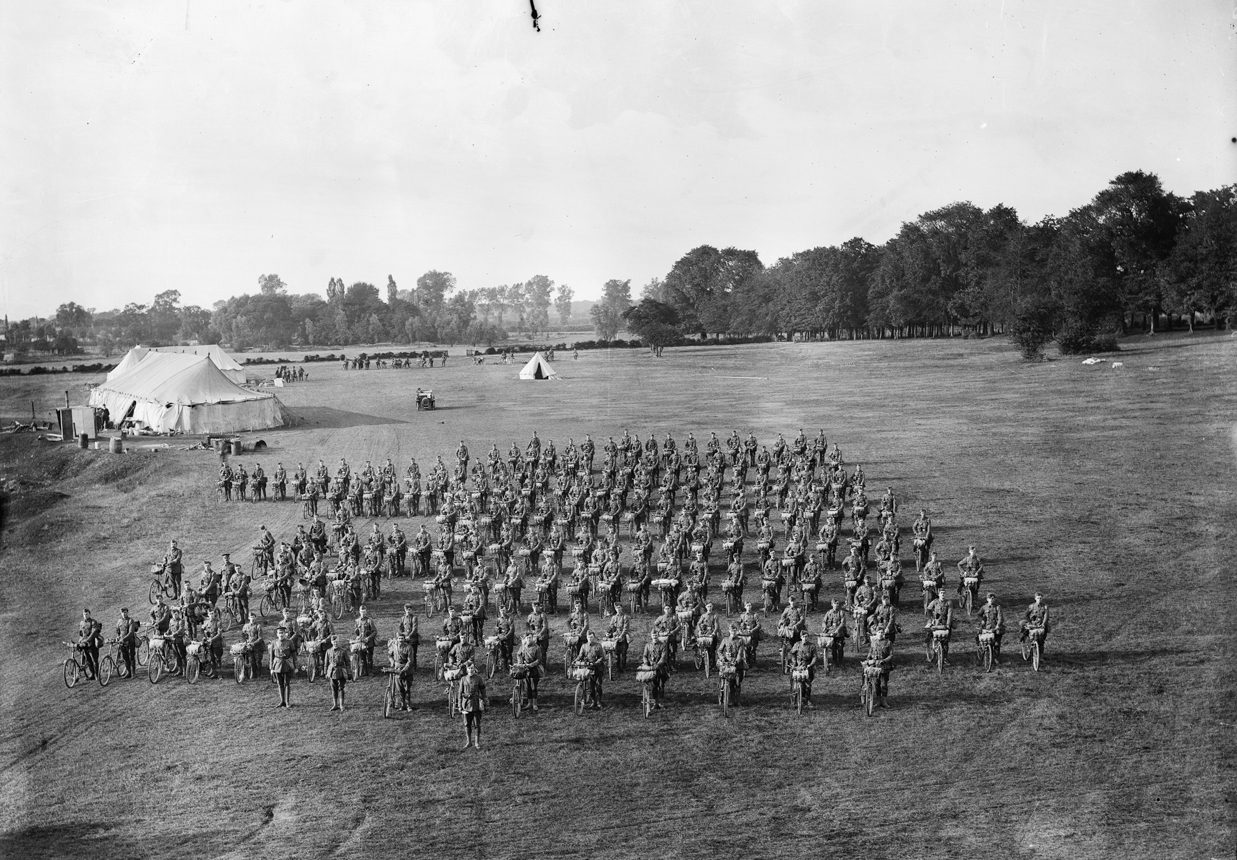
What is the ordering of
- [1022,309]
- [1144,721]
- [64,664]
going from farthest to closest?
[1022,309]
[64,664]
[1144,721]

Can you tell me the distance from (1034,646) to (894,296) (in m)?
80.3

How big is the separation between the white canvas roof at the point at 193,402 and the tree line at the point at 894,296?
40.4 meters

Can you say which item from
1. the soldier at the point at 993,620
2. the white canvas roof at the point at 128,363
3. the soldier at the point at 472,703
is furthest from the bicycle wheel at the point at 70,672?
the white canvas roof at the point at 128,363

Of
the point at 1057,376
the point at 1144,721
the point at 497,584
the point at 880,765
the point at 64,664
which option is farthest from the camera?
the point at 1057,376

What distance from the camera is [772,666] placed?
1848cm

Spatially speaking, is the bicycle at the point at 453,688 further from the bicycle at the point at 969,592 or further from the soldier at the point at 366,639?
the bicycle at the point at 969,592

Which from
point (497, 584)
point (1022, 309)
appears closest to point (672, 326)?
point (1022, 309)

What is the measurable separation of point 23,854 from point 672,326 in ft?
298

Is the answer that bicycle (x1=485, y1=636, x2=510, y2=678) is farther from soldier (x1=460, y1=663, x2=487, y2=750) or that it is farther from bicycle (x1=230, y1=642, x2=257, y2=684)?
bicycle (x1=230, y1=642, x2=257, y2=684)

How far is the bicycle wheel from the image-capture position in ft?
59.1

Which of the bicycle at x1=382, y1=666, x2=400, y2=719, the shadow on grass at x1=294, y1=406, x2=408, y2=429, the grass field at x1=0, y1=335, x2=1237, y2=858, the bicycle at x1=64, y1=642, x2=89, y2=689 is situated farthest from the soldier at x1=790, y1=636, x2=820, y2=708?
the shadow on grass at x1=294, y1=406, x2=408, y2=429

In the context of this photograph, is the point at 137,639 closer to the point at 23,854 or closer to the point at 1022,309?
the point at 23,854

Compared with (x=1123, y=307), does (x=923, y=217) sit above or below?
above

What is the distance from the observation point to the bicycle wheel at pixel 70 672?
18.0 metres
